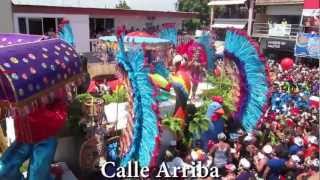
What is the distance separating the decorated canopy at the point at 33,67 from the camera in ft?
11.8

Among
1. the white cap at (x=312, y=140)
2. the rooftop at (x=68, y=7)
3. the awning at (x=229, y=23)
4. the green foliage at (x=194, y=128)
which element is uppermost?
the rooftop at (x=68, y=7)

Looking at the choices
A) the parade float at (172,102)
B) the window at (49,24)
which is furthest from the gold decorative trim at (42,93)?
the window at (49,24)

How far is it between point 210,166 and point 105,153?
1.72 meters

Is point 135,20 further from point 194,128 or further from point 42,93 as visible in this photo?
point 42,93

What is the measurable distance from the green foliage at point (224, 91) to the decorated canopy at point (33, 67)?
164 inches

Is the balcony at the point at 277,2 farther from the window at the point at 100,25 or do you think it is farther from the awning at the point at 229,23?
the window at the point at 100,25

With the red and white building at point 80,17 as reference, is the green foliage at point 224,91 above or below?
below

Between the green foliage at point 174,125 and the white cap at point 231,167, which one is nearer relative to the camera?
the white cap at point 231,167

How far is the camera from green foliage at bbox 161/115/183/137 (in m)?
6.78

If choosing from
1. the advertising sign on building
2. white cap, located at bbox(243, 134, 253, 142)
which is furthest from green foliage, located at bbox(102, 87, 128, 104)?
the advertising sign on building

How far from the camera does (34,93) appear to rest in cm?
379

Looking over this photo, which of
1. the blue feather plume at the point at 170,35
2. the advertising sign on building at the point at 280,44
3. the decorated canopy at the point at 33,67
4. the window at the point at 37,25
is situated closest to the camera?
the decorated canopy at the point at 33,67

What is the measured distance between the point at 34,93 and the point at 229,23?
3171 centimetres

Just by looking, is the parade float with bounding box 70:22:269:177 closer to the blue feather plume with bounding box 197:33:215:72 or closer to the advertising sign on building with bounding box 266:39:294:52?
the blue feather plume with bounding box 197:33:215:72
